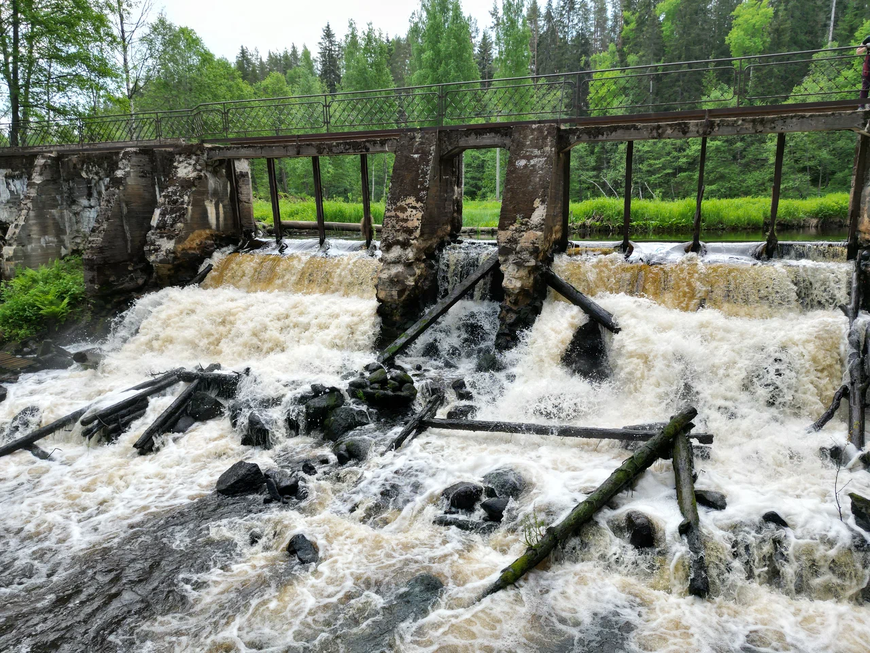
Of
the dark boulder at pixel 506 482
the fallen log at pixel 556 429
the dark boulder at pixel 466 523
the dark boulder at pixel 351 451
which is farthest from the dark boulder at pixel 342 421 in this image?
the dark boulder at pixel 466 523

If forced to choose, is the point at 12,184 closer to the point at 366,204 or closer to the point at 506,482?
the point at 366,204

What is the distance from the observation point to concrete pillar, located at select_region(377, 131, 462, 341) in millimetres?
10258

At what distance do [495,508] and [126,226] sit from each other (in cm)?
1149

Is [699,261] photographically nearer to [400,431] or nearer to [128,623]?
[400,431]

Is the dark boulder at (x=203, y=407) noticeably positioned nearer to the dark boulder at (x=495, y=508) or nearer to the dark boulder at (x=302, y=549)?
the dark boulder at (x=302, y=549)

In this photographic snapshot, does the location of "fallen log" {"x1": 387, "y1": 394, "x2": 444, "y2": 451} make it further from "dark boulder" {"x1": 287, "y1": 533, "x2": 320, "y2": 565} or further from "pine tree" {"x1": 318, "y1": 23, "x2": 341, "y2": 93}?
"pine tree" {"x1": 318, "y1": 23, "x2": 341, "y2": 93}

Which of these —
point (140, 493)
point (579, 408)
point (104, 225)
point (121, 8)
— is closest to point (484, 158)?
point (121, 8)

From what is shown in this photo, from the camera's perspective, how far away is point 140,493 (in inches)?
250

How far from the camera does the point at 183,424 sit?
7879 mm

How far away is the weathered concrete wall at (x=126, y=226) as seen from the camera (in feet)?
40.9

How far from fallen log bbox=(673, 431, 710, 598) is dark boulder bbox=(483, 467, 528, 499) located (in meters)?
1.56

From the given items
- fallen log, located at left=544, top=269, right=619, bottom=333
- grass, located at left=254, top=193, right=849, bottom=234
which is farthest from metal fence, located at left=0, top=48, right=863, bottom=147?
fallen log, located at left=544, top=269, right=619, bottom=333

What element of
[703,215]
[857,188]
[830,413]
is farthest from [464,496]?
[703,215]

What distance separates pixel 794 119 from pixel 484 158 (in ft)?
83.1
